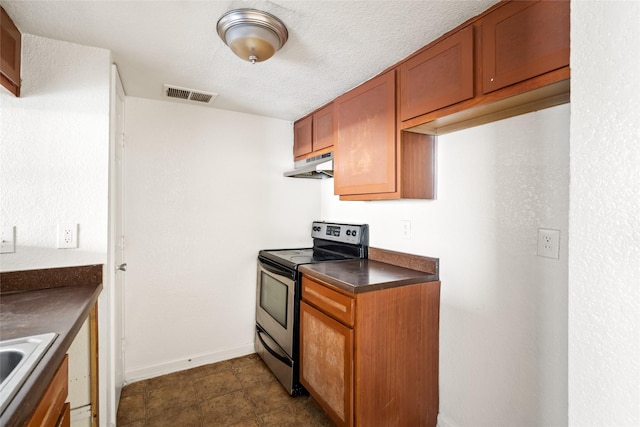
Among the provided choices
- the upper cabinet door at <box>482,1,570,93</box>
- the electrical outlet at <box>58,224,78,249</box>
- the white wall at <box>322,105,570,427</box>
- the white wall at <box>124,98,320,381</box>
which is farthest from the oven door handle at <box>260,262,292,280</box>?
the upper cabinet door at <box>482,1,570,93</box>

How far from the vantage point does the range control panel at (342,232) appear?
239cm

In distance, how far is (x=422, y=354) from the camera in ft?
5.68

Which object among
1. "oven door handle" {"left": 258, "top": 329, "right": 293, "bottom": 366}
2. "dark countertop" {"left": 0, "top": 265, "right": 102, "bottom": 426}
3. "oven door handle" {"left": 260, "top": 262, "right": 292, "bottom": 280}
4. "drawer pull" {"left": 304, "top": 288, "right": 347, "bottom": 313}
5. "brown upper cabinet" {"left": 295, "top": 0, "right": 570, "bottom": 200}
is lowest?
"oven door handle" {"left": 258, "top": 329, "right": 293, "bottom": 366}

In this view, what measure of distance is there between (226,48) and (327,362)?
181cm

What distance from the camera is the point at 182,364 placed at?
97.4 inches

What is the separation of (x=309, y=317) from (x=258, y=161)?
1.49 m

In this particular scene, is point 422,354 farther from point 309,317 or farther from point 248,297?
point 248,297

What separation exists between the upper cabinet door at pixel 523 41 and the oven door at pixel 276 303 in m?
1.60

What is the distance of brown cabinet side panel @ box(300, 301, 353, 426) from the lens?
1583mm

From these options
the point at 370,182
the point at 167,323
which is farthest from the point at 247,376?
the point at 370,182

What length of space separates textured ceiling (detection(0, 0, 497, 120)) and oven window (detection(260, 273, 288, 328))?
1.44m

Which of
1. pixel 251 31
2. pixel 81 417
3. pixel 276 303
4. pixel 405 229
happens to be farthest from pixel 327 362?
pixel 251 31

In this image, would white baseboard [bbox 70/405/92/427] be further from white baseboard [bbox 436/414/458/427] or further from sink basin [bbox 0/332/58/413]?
white baseboard [bbox 436/414/458/427]

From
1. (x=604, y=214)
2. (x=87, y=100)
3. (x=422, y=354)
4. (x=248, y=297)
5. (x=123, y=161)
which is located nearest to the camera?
(x=604, y=214)
